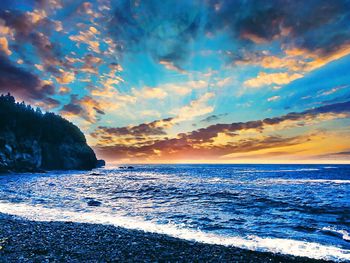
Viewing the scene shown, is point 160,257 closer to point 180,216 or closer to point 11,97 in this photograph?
point 180,216

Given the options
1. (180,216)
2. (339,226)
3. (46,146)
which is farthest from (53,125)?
(339,226)

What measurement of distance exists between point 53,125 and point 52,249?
154 meters

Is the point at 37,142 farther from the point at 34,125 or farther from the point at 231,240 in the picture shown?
the point at 231,240

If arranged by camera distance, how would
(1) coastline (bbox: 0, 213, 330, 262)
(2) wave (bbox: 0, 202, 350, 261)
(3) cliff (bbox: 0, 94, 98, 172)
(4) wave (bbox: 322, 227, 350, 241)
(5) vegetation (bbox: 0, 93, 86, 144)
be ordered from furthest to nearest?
(5) vegetation (bbox: 0, 93, 86, 144) → (3) cliff (bbox: 0, 94, 98, 172) → (4) wave (bbox: 322, 227, 350, 241) → (2) wave (bbox: 0, 202, 350, 261) → (1) coastline (bbox: 0, 213, 330, 262)

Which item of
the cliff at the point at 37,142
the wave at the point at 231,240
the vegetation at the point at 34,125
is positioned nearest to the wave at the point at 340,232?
the wave at the point at 231,240

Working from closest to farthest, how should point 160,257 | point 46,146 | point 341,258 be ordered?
point 160,257 < point 341,258 < point 46,146

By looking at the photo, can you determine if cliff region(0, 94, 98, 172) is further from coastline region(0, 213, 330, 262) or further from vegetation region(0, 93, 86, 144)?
coastline region(0, 213, 330, 262)

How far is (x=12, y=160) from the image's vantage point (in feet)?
314

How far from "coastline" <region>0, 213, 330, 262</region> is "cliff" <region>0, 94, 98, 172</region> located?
290 feet

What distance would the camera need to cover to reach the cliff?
323 feet

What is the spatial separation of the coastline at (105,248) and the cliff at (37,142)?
8844cm

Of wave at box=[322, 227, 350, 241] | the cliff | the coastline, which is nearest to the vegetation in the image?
the cliff

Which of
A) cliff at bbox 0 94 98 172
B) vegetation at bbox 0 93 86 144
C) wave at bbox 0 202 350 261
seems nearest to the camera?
wave at bbox 0 202 350 261

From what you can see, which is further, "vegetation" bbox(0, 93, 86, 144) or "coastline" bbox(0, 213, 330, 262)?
"vegetation" bbox(0, 93, 86, 144)
